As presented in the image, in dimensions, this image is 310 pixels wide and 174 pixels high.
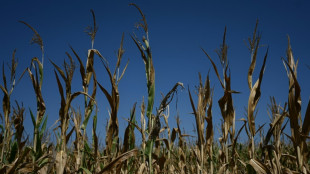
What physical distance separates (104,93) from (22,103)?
107cm

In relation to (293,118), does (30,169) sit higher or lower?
lower

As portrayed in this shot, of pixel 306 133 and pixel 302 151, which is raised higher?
pixel 306 133

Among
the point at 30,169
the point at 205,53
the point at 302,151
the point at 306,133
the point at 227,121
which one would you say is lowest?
the point at 30,169

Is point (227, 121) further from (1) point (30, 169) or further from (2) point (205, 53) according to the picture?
(1) point (30, 169)

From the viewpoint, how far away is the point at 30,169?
2.06 m

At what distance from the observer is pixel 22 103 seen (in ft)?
7.88

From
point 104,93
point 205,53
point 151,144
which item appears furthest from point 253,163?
point 104,93

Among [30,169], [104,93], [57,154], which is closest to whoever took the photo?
[57,154]

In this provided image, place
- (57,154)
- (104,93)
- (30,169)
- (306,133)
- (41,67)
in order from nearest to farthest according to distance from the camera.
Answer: (306,133) < (57,154) < (104,93) < (30,169) < (41,67)

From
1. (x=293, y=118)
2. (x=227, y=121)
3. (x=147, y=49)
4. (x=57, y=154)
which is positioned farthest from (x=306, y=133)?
(x=57, y=154)

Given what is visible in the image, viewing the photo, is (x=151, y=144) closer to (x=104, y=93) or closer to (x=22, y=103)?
(x=104, y=93)

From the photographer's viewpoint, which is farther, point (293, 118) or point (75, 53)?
point (75, 53)

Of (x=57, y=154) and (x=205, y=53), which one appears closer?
(x=57, y=154)

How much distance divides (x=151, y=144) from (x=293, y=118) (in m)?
1.10
